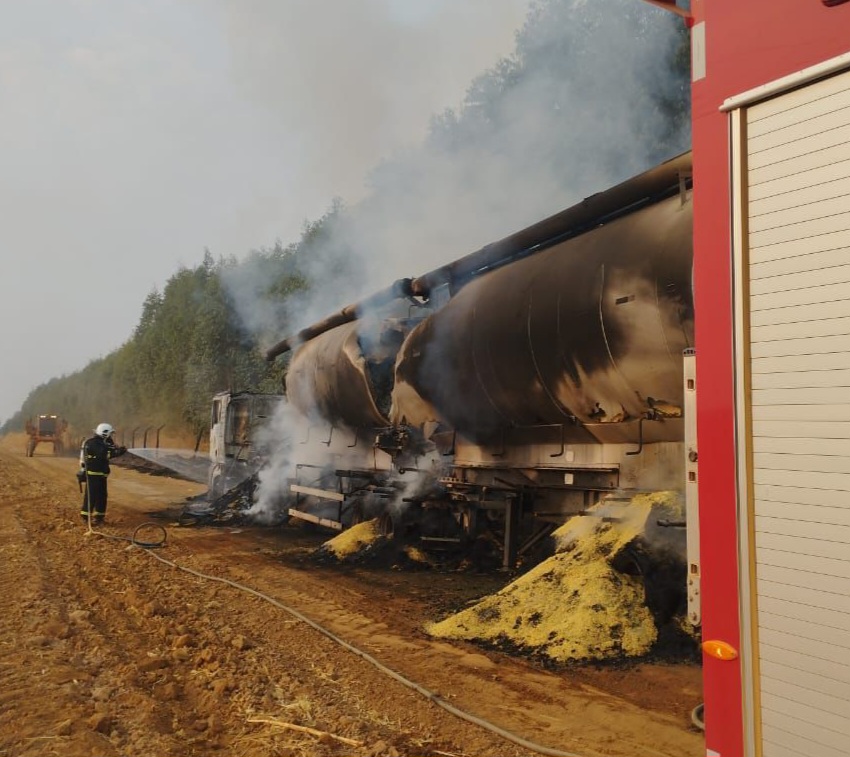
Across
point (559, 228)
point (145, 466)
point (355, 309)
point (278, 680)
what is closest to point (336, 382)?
point (355, 309)

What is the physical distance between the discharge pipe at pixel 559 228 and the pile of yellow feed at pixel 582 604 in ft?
7.83

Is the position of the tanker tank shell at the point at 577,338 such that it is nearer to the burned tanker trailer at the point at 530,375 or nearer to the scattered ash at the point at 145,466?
the burned tanker trailer at the point at 530,375

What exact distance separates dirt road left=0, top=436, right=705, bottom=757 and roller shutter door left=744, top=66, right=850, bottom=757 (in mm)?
1795

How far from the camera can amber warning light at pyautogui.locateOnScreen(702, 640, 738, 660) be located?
6.48 ft

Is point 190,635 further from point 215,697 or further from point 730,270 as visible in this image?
point 730,270

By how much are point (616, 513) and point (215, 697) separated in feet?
A: 10.7

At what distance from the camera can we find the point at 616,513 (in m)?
5.54

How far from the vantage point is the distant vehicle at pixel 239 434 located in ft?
48.7

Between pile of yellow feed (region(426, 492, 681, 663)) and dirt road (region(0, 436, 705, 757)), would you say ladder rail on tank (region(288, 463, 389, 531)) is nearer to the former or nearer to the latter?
dirt road (region(0, 436, 705, 757))

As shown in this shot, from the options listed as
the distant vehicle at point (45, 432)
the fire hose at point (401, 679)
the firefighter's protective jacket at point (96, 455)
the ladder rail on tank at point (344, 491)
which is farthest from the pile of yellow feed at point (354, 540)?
the distant vehicle at point (45, 432)

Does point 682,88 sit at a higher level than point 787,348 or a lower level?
higher

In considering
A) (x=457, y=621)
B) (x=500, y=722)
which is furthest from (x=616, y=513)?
(x=500, y=722)

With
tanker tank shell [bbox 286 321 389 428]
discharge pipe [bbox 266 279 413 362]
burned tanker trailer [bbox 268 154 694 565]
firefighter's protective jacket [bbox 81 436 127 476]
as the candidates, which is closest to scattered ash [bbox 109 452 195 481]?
firefighter's protective jacket [bbox 81 436 127 476]

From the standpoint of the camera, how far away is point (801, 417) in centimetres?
186
